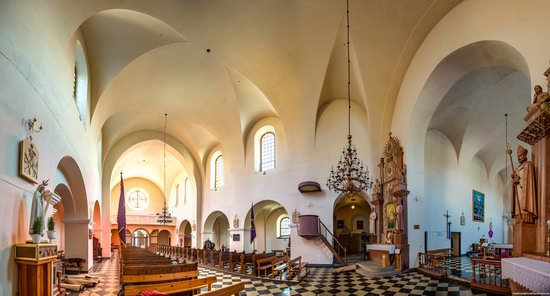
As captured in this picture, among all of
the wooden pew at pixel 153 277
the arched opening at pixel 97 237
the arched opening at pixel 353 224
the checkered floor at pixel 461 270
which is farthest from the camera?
the arched opening at pixel 353 224

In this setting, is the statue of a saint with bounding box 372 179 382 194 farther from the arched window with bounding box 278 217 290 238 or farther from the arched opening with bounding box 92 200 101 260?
the arched opening with bounding box 92 200 101 260

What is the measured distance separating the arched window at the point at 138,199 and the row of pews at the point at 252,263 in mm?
16892

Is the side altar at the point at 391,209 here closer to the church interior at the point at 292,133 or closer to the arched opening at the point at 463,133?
the church interior at the point at 292,133

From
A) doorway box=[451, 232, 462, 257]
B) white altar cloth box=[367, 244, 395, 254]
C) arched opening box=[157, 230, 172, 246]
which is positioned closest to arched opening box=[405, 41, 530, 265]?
doorway box=[451, 232, 462, 257]

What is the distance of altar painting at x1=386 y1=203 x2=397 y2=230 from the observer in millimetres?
12640

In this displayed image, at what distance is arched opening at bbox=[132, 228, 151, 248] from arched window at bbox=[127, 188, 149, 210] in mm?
2413

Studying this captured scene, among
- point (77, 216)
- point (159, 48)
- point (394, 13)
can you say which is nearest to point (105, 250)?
point (77, 216)

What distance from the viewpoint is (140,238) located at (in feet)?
117

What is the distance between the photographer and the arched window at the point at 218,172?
23266 mm

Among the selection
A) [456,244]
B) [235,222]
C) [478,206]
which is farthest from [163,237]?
[478,206]

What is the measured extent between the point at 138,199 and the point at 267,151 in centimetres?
2197

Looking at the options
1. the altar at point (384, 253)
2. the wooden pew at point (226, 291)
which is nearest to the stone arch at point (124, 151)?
the altar at point (384, 253)

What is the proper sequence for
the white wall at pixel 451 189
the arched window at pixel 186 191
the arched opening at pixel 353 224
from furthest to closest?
the arched window at pixel 186 191
the arched opening at pixel 353 224
the white wall at pixel 451 189

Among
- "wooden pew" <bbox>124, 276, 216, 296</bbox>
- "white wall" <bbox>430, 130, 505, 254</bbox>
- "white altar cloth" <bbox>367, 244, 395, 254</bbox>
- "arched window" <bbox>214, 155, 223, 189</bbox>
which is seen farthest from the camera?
"arched window" <bbox>214, 155, 223, 189</bbox>
